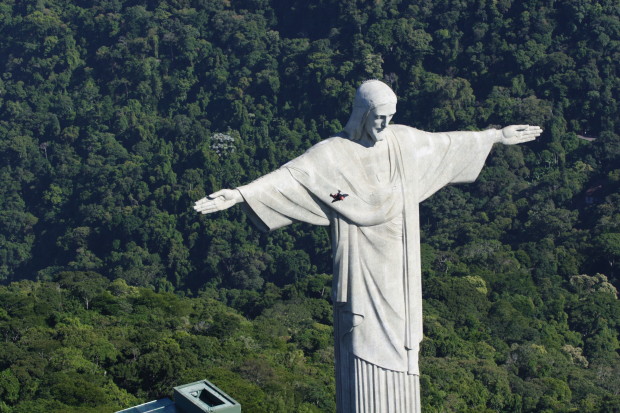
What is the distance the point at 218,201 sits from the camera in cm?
1719

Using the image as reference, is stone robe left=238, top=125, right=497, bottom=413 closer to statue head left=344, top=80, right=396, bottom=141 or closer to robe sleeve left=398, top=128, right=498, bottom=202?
robe sleeve left=398, top=128, right=498, bottom=202

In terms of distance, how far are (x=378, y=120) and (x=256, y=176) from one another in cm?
9239

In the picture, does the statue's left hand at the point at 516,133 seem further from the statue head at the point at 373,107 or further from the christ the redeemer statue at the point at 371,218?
the statue head at the point at 373,107

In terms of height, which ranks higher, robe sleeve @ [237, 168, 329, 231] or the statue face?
the statue face

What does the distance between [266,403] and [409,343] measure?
34111 millimetres

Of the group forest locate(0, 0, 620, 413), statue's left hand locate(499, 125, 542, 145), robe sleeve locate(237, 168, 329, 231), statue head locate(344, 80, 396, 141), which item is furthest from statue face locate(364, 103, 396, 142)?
forest locate(0, 0, 620, 413)

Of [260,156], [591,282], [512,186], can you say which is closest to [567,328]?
[591,282]

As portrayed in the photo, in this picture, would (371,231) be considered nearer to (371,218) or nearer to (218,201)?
(371,218)

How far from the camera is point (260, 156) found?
11438cm

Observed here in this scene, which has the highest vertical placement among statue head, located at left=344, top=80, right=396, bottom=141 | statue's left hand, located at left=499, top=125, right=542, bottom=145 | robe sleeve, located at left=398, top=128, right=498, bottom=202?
statue head, located at left=344, top=80, right=396, bottom=141

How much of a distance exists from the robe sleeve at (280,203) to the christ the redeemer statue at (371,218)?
1 cm

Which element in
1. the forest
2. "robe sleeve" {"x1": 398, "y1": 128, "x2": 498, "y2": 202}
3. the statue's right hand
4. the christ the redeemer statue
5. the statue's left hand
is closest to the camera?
the statue's right hand

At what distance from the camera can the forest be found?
204 feet

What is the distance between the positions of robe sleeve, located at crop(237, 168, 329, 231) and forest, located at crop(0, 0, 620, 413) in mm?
33853
